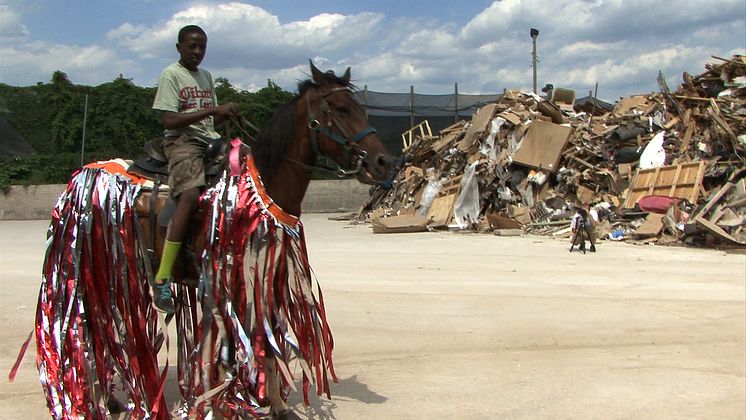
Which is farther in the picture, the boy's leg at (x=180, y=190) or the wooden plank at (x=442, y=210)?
the wooden plank at (x=442, y=210)

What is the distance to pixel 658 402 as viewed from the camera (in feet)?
15.4

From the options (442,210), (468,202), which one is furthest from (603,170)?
(442,210)

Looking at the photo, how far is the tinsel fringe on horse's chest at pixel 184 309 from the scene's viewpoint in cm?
392

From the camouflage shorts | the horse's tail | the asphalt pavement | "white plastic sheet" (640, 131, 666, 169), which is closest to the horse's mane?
the camouflage shorts

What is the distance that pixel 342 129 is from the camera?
3.91 metres

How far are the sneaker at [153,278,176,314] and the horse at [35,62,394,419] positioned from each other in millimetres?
190

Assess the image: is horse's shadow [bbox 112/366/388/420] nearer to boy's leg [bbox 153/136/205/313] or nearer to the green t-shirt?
boy's leg [bbox 153/136/205/313]

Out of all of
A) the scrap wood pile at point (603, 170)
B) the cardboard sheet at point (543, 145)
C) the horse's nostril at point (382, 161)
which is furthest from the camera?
the cardboard sheet at point (543, 145)

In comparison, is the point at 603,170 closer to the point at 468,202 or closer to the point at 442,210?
the point at 468,202

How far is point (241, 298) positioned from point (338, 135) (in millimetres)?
1173

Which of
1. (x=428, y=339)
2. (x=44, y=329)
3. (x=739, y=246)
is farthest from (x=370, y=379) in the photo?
(x=739, y=246)

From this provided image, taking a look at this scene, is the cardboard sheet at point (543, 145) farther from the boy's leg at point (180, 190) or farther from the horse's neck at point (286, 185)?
the boy's leg at point (180, 190)

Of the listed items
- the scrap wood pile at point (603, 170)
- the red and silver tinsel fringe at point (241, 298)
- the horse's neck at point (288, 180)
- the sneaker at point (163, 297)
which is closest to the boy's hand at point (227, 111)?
the red and silver tinsel fringe at point (241, 298)

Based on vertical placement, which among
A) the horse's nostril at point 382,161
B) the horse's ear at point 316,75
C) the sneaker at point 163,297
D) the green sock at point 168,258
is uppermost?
the horse's ear at point 316,75
